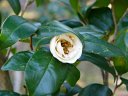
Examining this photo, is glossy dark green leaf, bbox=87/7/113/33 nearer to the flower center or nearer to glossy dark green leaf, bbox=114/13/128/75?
glossy dark green leaf, bbox=114/13/128/75

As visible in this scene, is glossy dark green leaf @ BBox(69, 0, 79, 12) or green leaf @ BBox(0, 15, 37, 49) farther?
glossy dark green leaf @ BBox(69, 0, 79, 12)

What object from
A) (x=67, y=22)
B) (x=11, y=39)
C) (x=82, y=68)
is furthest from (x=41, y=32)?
(x=82, y=68)

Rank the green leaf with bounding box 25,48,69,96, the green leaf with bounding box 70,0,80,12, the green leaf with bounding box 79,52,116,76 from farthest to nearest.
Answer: the green leaf with bounding box 70,0,80,12, the green leaf with bounding box 79,52,116,76, the green leaf with bounding box 25,48,69,96

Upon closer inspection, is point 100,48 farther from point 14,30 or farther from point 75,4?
point 75,4

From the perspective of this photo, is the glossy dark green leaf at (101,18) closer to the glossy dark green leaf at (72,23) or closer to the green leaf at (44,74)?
the glossy dark green leaf at (72,23)

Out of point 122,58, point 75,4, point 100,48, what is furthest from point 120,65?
point 75,4

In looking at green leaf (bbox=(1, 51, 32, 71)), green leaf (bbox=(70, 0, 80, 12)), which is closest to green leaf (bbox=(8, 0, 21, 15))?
green leaf (bbox=(70, 0, 80, 12))
